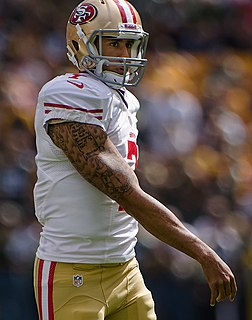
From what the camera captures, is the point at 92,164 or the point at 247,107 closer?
the point at 92,164

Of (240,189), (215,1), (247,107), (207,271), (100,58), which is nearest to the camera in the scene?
(207,271)

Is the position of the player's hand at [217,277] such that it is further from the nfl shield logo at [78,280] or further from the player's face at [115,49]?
the player's face at [115,49]

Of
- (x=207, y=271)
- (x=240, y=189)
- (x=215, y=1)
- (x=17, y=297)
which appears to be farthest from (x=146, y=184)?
(x=207, y=271)

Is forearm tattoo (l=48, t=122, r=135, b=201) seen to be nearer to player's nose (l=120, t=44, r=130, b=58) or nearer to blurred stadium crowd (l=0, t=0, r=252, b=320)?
player's nose (l=120, t=44, r=130, b=58)

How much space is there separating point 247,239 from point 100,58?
10.4ft

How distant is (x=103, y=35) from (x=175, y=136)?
3664 mm

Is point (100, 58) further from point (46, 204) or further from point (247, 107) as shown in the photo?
point (247, 107)

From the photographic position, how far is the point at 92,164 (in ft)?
9.29

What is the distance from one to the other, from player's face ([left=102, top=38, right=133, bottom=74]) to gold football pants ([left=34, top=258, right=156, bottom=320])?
2.29 ft

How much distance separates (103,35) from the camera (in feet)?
10.1

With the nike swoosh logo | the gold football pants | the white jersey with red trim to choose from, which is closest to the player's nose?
the white jersey with red trim

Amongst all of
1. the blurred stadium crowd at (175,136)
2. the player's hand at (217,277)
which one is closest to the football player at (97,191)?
the player's hand at (217,277)

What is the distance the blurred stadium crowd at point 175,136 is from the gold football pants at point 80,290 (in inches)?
97.1

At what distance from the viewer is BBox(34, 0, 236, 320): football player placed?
284 cm
